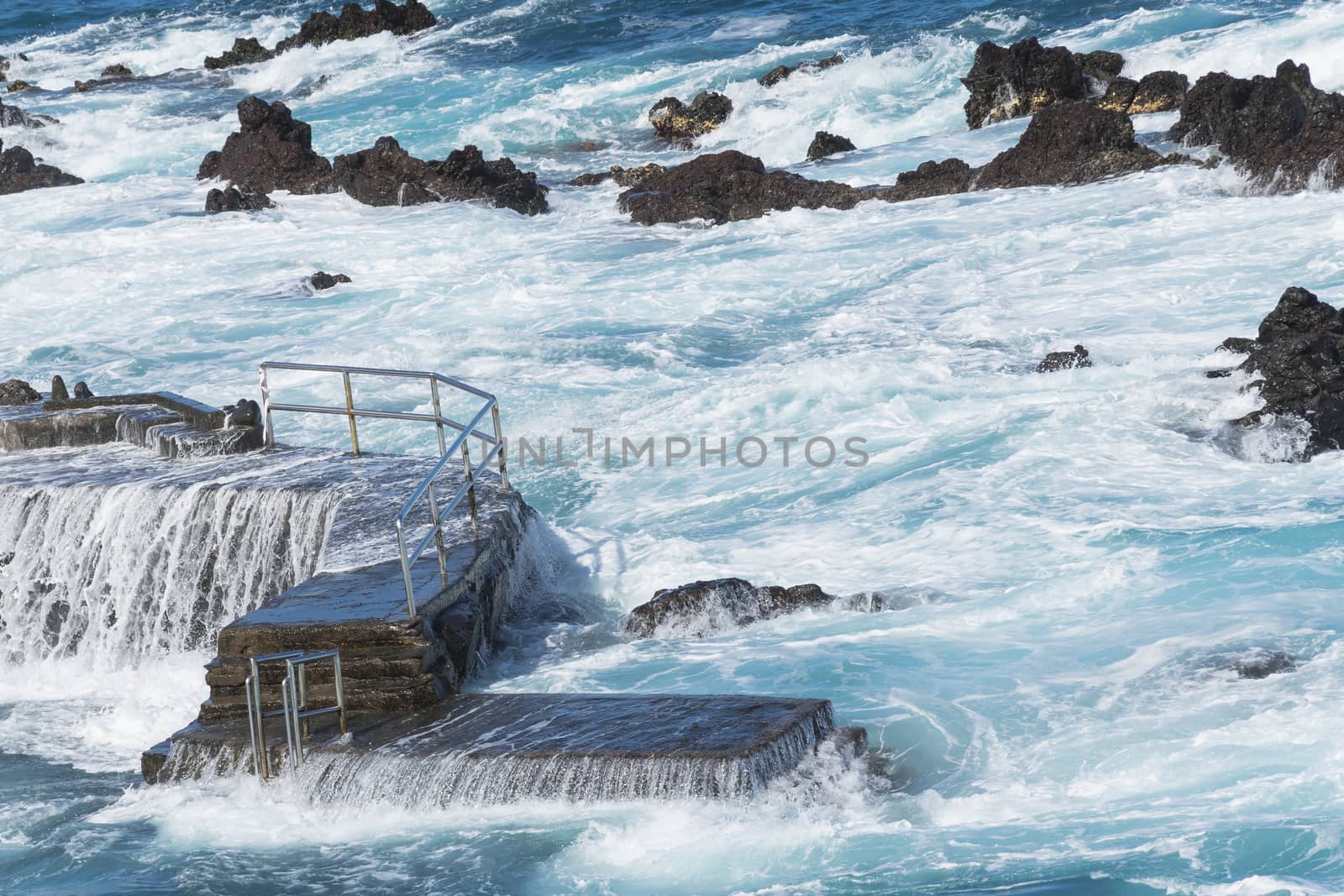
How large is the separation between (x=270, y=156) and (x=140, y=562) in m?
17.9

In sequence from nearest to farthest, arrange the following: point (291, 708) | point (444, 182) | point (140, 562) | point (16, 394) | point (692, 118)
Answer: point (291, 708), point (140, 562), point (16, 394), point (444, 182), point (692, 118)

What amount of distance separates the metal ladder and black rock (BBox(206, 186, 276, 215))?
1829 centimetres

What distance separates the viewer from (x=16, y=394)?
1228cm

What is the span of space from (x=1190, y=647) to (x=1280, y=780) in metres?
1.63

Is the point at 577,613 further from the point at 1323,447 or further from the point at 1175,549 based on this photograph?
the point at 1323,447

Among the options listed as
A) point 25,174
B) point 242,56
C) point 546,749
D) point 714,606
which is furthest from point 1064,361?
point 242,56

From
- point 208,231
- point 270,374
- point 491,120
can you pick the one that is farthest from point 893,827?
point 491,120

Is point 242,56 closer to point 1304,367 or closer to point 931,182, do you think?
point 931,182

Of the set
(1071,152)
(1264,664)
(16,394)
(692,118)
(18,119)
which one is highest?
(18,119)

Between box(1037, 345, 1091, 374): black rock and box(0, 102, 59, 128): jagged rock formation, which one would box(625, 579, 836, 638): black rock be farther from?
box(0, 102, 59, 128): jagged rock formation

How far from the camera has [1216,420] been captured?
1134cm

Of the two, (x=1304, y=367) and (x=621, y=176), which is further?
(x=621, y=176)

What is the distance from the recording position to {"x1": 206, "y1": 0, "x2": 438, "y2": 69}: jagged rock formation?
41.0 metres

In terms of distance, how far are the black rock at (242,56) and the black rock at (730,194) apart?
23.2 m
